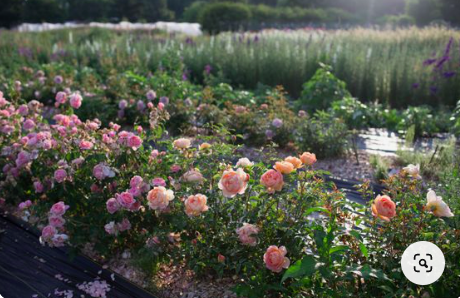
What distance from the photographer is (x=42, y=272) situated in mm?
2553

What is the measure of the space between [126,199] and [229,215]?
52cm

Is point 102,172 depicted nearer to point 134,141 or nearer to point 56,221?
point 134,141

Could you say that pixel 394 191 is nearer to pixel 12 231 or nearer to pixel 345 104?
pixel 12 231

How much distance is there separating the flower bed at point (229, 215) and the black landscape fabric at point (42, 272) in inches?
5.0

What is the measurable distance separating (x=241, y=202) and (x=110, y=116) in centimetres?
342

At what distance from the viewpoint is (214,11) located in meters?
20.8

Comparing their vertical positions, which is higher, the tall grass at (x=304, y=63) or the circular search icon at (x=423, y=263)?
the circular search icon at (x=423, y=263)

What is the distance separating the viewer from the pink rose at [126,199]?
2.27 m

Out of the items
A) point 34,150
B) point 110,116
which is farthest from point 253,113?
point 34,150

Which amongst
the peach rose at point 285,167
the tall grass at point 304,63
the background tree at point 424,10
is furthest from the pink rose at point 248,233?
the background tree at point 424,10

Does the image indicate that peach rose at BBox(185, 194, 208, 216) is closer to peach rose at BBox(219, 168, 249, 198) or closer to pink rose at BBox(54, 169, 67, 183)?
peach rose at BBox(219, 168, 249, 198)

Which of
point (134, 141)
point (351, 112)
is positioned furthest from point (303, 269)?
point (351, 112)

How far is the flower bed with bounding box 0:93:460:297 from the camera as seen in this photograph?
1.87m

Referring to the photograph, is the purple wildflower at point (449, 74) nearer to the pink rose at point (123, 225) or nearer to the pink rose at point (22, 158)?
the pink rose at point (123, 225)
